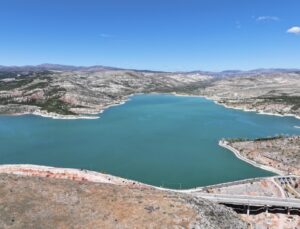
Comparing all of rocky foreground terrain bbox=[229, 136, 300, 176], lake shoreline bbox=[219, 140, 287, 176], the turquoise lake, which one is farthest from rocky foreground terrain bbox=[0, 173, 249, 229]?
rocky foreground terrain bbox=[229, 136, 300, 176]

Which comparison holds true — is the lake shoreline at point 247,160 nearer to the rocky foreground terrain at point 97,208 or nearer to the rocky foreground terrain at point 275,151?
the rocky foreground terrain at point 275,151

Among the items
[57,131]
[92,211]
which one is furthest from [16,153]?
[92,211]

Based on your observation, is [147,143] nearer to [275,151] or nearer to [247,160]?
[247,160]

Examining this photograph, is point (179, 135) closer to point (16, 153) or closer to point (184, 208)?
point (16, 153)

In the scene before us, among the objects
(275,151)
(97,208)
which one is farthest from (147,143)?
(97,208)

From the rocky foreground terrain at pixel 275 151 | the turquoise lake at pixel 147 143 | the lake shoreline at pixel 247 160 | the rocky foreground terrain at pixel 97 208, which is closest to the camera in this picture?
the rocky foreground terrain at pixel 97 208

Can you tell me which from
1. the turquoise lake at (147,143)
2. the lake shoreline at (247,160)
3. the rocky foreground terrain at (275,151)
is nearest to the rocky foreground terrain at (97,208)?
the turquoise lake at (147,143)
